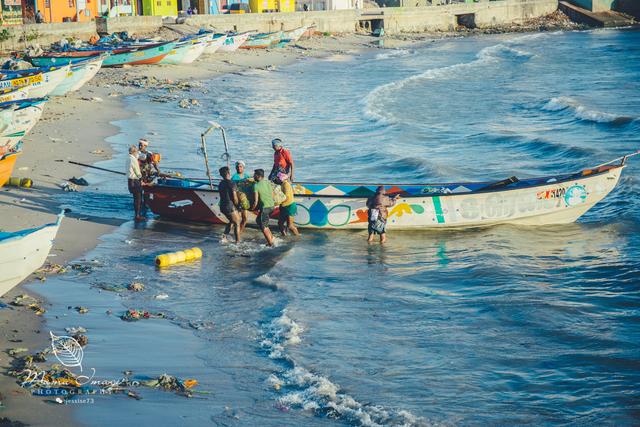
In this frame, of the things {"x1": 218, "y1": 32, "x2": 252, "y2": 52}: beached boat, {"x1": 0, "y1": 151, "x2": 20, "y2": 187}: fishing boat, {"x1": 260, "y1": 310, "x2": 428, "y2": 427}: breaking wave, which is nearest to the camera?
{"x1": 260, "y1": 310, "x2": 428, "y2": 427}: breaking wave

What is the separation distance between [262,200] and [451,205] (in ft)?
11.9

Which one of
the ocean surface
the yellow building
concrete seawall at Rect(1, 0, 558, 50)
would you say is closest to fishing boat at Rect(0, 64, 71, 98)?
the ocean surface

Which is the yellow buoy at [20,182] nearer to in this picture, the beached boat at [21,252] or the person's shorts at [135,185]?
the person's shorts at [135,185]

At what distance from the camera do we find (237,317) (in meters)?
12.1

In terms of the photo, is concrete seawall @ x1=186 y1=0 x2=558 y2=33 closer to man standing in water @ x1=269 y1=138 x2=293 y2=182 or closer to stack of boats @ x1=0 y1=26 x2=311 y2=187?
stack of boats @ x1=0 y1=26 x2=311 y2=187

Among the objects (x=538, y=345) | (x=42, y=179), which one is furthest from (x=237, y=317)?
(x=42, y=179)

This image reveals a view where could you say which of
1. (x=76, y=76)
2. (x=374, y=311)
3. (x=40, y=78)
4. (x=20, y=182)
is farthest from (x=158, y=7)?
(x=374, y=311)

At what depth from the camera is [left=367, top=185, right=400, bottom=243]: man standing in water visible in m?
16.0

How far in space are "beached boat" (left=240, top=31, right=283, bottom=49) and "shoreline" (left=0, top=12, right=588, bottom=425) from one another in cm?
1063

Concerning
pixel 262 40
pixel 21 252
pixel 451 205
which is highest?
pixel 262 40

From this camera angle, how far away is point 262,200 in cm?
1555

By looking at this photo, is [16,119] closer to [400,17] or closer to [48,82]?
[48,82]

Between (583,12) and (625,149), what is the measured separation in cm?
6266

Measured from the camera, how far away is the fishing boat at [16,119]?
20734 mm
